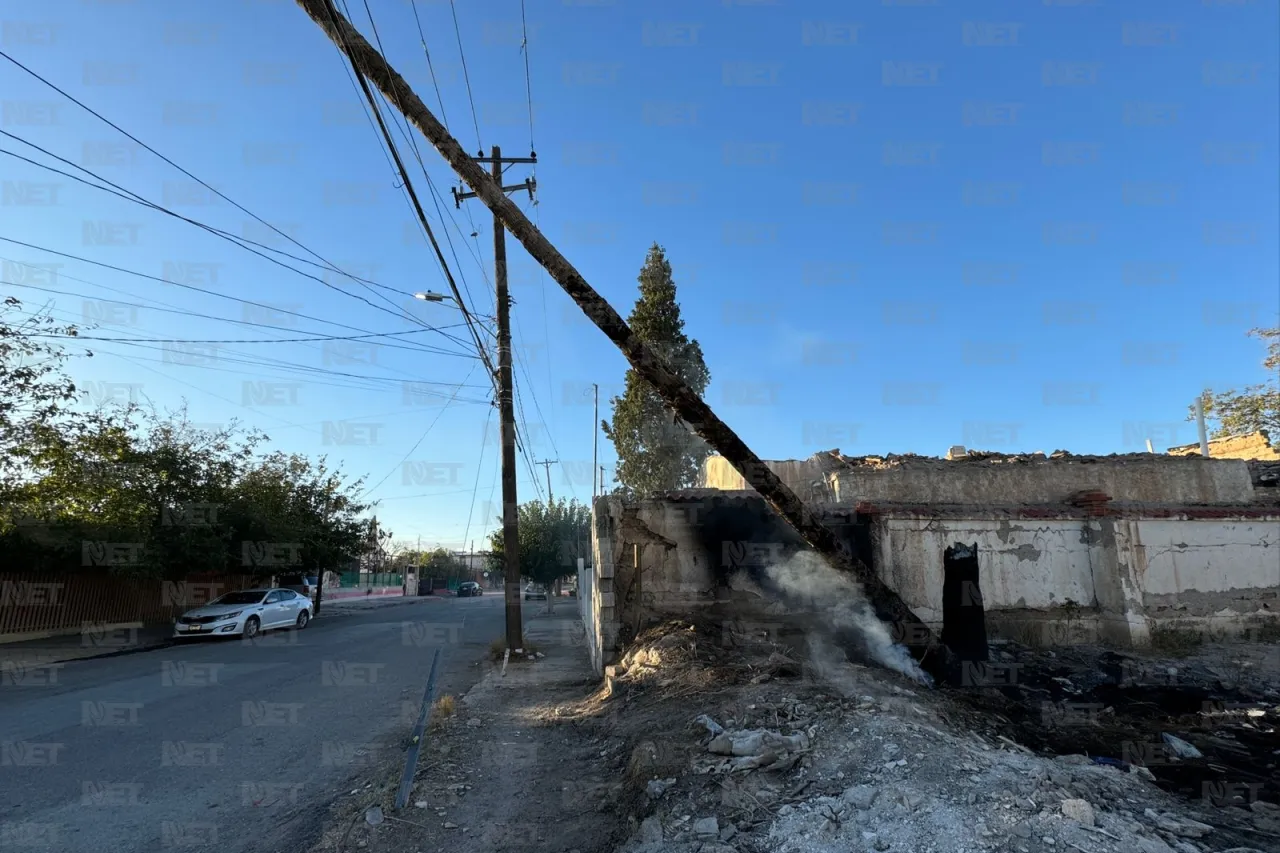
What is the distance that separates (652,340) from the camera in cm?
2764

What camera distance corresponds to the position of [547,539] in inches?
1447

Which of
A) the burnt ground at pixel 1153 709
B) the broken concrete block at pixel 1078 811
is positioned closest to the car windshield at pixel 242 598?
the burnt ground at pixel 1153 709

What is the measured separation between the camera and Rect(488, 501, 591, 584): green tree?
3628 centimetres

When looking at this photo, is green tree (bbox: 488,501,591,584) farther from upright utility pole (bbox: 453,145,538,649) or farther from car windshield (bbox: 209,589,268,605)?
upright utility pole (bbox: 453,145,538,649)

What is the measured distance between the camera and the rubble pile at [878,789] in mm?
3785

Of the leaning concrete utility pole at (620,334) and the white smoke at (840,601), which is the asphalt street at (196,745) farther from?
the white smoke at (840,601)

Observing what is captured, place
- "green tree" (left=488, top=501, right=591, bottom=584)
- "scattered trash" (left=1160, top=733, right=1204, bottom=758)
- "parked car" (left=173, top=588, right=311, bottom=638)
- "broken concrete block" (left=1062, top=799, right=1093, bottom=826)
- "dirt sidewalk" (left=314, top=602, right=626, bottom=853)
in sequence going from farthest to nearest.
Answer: "green tree" (left=488, top=501, right=591, bottom=584) < "parked car" (left=173, top=588, right=311, bottom=638) < "scattered trash" (left=1160, top=733, right=1204, bottom=758) < "dirt sidewalk" (left=314, top=602, right=626, bottom=853) < "broken concrete block" (left=1062, top=799, right=1093, bottom=826)

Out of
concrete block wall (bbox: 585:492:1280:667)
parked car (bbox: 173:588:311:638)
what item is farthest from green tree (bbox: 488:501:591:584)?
concrete block wall (bbox: 585:492:1280:667)

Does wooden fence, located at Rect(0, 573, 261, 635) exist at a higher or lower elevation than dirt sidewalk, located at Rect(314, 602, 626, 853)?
higher

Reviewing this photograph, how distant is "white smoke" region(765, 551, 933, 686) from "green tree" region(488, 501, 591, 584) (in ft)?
82.9

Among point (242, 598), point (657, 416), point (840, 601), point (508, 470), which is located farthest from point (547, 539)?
point (840, 601)

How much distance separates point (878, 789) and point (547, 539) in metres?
33.3

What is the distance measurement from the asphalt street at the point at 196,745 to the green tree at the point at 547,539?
22.4 m

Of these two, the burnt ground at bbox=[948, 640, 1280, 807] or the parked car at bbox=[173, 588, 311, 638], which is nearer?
the burnt ground at bbox=[948, 640, 1280, 807]
